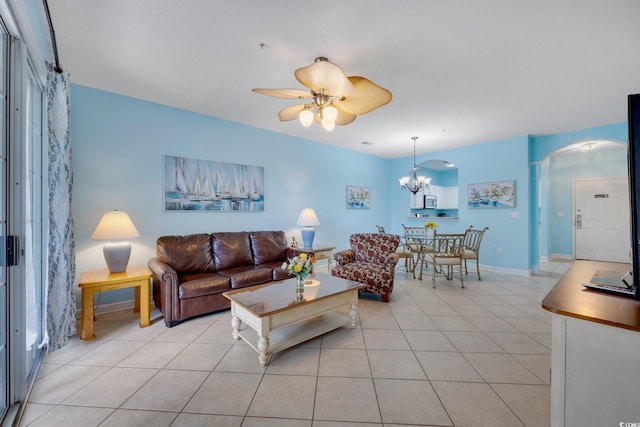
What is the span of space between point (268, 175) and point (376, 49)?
2.73 metres

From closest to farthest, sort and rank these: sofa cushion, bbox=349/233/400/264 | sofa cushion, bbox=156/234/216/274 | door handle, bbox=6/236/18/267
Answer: door handle, bbox=6/236/18/267, sofa cushion, bbox=156/234/216/274, sofa cushion, bbox=349/233/400/264

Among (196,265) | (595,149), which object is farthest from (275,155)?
(595,149)

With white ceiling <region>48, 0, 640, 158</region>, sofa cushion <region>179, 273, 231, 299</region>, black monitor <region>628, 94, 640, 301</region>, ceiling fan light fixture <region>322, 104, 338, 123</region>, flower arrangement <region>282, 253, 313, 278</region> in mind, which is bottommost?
sofa cushion <region>179, 273, 231, 299</region>

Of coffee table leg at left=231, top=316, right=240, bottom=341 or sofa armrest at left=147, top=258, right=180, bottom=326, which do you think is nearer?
coffee table leg at left=231, top=316, right=240, bottom=341

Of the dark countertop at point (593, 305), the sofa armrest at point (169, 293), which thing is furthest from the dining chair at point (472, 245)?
the sofa armrest at point (169, 293)

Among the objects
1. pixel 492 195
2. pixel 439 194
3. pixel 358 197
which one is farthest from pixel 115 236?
pixel 439 194

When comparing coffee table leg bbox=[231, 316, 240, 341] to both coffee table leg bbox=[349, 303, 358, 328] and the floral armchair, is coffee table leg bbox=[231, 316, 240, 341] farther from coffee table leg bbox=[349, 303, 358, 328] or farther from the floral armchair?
the floral armchair

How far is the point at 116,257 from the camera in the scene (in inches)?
105

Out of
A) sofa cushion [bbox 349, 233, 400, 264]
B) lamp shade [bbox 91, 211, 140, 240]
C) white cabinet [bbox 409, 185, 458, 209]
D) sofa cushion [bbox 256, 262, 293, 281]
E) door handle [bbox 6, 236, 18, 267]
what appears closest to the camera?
door handle [bbox 6, 236, 18, 267]

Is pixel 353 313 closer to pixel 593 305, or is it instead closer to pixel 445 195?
pixel 593 305

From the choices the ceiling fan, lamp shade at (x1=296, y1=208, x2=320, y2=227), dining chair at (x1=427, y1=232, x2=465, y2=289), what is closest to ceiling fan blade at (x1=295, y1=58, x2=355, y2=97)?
the ceiling fan

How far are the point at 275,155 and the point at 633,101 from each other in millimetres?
4082

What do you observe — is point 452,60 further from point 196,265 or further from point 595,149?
point 595,149

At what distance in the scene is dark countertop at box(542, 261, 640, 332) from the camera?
3.11 feet
